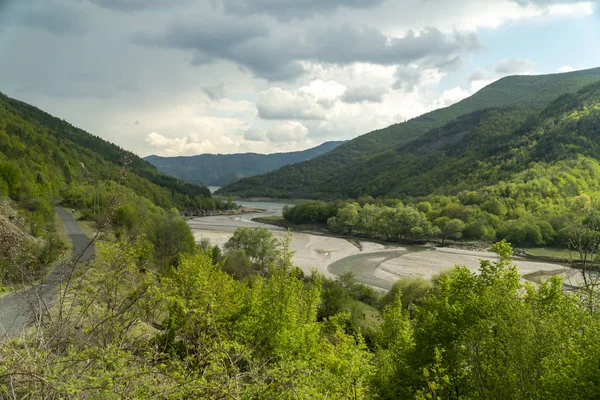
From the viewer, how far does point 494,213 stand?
95.3 meters

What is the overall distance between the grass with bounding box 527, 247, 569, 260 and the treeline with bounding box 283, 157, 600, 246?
2294mm

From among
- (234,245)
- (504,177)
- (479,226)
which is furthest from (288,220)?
(504,177)

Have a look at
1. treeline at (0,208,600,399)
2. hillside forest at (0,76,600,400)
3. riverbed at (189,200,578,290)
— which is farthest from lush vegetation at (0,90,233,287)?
riverbed at (189,200,578,290)

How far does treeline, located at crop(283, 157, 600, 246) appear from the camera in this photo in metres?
80.7

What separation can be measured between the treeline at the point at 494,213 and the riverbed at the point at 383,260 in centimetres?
949

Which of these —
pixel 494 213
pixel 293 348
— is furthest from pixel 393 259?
pixel 293 348

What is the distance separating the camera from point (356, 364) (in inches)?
349

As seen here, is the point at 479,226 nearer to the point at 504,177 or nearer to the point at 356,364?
the point at 504,177

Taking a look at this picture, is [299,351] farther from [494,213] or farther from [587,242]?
[494,213]

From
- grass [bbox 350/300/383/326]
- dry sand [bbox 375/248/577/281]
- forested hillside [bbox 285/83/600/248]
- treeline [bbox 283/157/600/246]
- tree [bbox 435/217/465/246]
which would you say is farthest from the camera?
forested hillside [bbox 285/83/600/248]

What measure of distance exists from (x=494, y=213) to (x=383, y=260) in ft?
161

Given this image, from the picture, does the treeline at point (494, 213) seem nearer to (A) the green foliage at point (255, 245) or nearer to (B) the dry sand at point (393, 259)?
(B) the dry sand at point (393, 259)

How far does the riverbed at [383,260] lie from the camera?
167ft

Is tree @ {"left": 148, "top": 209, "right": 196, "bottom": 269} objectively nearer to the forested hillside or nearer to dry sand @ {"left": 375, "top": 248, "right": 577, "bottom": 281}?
dry sand @ {"left": 375, "top": 248, "right": 577, "bottom": 281}
